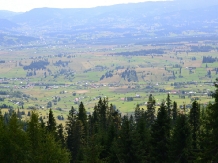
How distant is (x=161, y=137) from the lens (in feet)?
126

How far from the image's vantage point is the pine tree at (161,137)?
38.1 m

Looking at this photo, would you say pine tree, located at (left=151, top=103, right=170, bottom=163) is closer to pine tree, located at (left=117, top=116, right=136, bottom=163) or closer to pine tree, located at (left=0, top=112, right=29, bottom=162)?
pine tree, located at (left=117, top=116, right=136, bottom=163)

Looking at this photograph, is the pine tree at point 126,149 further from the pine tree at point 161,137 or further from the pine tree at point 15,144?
the pine tree at point 15,144

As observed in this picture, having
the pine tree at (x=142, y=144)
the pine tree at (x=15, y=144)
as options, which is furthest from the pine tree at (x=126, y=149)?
the pine tree at (x=15, y=144)

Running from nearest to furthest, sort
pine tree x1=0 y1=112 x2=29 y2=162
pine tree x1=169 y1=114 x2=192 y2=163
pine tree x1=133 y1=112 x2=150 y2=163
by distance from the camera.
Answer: pine tree x1=0 y1=112 x2=29 y2=162, pine tree x1=169 y1=114 x2=192 y2=163, pine tree x1=133 y1=112 x2=150 y2=163

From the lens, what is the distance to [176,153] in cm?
3616

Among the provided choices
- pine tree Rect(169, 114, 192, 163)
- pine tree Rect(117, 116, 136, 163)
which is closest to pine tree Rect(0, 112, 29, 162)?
pine tree Rect(117, 116, 136, 163)

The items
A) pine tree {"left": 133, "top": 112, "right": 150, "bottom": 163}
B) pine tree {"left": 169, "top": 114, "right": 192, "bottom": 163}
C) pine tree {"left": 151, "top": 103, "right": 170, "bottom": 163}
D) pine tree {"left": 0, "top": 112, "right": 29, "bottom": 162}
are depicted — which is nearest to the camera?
pine tree {"left": 0, "top": 112, "right": 29, "bottom": 162}

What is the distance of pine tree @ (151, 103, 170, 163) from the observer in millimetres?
38062

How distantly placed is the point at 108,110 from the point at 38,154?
41026mm

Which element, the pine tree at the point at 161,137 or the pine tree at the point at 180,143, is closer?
the pine tree at the point at 180,143

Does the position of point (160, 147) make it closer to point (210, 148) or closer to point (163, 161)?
point (163, 161)

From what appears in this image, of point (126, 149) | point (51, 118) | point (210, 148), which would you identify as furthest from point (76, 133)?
point (210, 148)

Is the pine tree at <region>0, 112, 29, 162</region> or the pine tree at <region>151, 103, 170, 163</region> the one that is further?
the pine tree at <region>151, 103, 170, 163</region>
